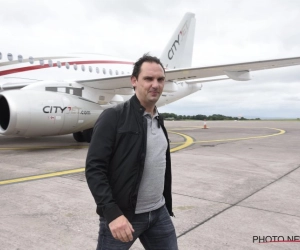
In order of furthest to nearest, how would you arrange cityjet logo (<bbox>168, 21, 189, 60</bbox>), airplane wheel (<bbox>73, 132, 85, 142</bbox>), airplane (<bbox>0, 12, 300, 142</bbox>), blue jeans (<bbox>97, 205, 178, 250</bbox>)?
cityjet logo (<bbox>168, 21, 189, 60</bbox>), airplane wheel (<bbox>73, 132, 85, 142</bbox>), airplane (<bbox>0, 12, 300, 142</bbox>), blue jeans (<bbox>97, 205, 178, 250</bbox>)

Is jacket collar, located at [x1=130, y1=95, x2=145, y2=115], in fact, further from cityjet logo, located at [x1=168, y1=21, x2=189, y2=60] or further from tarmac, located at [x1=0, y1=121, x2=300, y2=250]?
cityjet logo, located at [x1=168, y1=21, x2=189, y2=60]

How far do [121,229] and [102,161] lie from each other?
0.34 meters

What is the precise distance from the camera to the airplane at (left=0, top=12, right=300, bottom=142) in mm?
7562

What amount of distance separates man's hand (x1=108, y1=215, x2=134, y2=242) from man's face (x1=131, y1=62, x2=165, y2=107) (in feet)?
2.11

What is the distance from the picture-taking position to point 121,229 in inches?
55.9

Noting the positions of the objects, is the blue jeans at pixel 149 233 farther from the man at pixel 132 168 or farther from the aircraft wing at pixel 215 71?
the aircraft wing at pixel 215 71

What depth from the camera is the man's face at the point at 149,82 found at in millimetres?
1614

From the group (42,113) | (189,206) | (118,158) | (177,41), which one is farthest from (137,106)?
(177,41)

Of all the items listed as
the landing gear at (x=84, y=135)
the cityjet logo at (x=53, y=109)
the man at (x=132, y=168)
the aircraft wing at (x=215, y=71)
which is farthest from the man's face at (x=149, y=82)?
the landing gear at (x=84, y=135)

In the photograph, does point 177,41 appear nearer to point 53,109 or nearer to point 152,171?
point 53,109

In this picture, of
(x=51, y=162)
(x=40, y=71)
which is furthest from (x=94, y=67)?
(x=51, y=162)

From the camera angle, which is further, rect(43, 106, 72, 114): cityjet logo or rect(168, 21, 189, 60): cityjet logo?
rect(168, 21, 189, 60): cityjet logo

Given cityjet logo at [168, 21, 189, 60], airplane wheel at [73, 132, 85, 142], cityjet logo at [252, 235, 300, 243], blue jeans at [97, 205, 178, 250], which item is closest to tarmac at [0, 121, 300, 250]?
cityjet logo at [252, 235, 300, 243]

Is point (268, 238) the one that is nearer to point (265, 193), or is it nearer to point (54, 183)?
point (265, 193)
